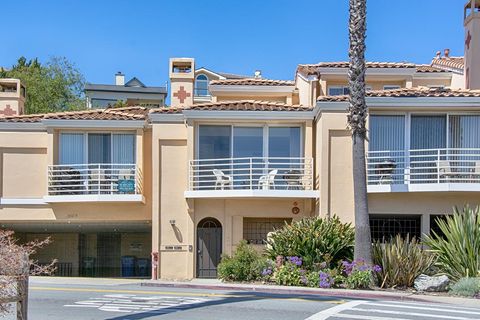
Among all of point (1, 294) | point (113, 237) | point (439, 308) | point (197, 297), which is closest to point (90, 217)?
point (113, 237)

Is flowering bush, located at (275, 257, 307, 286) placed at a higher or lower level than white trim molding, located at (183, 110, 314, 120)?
lower

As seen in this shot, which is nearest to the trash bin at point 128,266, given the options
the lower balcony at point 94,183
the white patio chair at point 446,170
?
the lower balcony at point 94,183

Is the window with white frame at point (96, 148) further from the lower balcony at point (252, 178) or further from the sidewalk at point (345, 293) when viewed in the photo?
the sidewalk at point (345, 293)

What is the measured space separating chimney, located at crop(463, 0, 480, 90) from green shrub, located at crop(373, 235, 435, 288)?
31.9ft

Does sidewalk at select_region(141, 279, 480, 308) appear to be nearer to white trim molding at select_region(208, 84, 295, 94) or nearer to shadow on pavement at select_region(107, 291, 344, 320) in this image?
shadow on pavement at select_region(107, 291, 344, 320)

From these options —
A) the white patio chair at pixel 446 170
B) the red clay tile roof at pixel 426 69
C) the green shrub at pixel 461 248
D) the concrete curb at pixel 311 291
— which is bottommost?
the concrete curb at pixel 311 291

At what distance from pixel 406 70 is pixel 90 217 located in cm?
1418

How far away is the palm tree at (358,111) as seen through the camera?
20.9 m

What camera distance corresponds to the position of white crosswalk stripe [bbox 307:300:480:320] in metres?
14.0

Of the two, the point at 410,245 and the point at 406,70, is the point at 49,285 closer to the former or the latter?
the point at 410,245

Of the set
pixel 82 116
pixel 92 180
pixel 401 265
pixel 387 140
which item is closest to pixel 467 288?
pixel 401 265

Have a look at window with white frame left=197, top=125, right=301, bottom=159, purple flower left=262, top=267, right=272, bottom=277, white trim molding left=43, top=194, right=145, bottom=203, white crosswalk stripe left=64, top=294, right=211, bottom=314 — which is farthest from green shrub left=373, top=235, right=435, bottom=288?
white trim molding left=43, top=194, right=145, bottom=203

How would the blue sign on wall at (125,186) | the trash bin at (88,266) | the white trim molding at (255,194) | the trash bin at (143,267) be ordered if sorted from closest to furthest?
the white trim molding at (255,194)
the blue sign on wall at (125,186)
the trash bin at (143,267)
the trash bin at (88,266)

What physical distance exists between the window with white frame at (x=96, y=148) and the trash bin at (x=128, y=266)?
5.38 m
